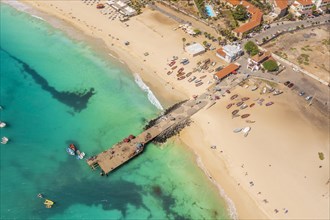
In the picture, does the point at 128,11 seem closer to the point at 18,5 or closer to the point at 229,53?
the point at 229,53

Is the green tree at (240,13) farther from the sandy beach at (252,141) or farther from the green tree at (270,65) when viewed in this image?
the green tree at (270,65)

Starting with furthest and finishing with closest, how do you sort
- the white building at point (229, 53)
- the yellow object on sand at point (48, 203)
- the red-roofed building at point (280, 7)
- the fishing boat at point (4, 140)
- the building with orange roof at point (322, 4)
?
the building with orange roof at point (322, 4) → the red-roofed building at point (280, 7) → the white building at point (229, 53) → the fishing boat at point (4, 140) → the yellow object on sand at point (48, 203)

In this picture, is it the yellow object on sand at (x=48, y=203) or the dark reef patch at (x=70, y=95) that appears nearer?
the yellow object on sand at (x=48, y=203)

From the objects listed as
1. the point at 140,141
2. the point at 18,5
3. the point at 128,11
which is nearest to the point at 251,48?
the point at 128,11

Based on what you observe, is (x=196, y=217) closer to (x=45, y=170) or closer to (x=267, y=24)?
(x=45, y=170)

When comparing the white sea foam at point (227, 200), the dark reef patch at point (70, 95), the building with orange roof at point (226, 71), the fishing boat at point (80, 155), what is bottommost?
the white sea foam at point (227, 200)

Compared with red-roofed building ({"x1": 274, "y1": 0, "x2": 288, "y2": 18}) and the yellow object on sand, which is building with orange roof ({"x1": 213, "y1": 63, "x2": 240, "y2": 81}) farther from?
the yellow object on sand

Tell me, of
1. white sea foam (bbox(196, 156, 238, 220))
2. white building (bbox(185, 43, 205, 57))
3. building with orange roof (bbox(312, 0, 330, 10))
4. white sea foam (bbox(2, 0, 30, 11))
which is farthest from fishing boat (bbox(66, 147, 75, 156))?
building with orange roof (bbox(312, 0, 330, 10))

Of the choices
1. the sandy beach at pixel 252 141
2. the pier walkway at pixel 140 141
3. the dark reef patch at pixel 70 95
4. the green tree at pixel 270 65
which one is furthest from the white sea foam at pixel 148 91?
the green tree at pixel 270 65
